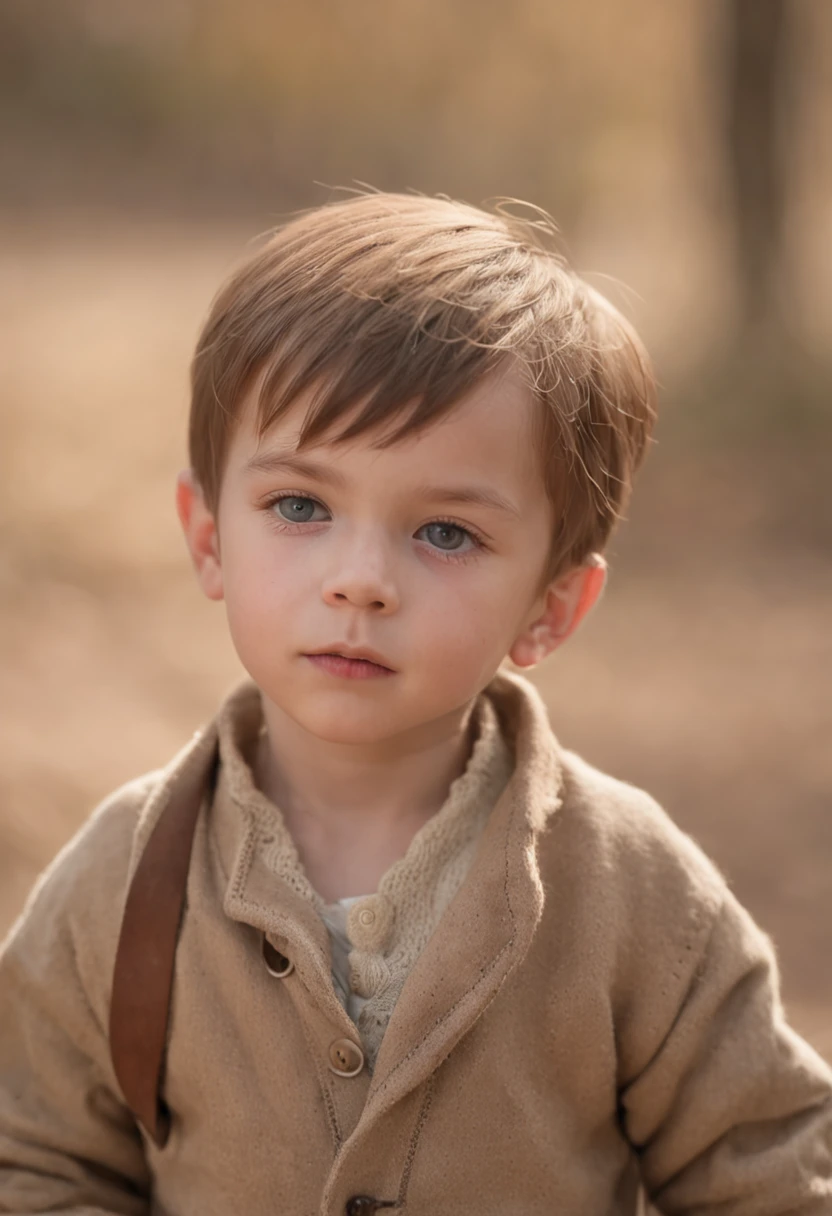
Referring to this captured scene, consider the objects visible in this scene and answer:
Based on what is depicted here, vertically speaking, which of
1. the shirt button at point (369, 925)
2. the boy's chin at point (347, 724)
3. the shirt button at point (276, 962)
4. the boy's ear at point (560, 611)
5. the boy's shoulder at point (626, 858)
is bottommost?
the shirt button at point (276, 962)

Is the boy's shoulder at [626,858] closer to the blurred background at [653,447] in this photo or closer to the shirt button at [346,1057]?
the shirt button at [346,1057]

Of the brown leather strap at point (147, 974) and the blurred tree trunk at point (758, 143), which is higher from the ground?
the blurred tree trunk at point (758, 143)

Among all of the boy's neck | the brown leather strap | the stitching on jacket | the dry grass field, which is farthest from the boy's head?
the dry grass field

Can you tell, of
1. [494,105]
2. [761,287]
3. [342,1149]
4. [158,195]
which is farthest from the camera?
[494,105]

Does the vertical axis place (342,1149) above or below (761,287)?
below

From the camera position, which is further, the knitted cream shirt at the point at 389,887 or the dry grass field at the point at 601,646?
the dry grass field at the point at 601,646

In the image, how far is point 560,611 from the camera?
2.18 m

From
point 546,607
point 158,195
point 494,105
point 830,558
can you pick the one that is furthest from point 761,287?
point 494,105

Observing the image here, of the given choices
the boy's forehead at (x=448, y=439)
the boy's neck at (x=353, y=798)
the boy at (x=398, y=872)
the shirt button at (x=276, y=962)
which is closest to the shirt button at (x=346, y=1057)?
the boy at (x=398, y=872)

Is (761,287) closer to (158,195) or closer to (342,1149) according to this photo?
(342,1149)

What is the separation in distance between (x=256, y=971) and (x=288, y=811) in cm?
25

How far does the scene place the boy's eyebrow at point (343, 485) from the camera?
186 cm

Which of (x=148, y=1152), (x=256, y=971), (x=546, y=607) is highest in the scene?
(x=546, y=607)

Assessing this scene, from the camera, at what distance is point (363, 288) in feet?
6.26
